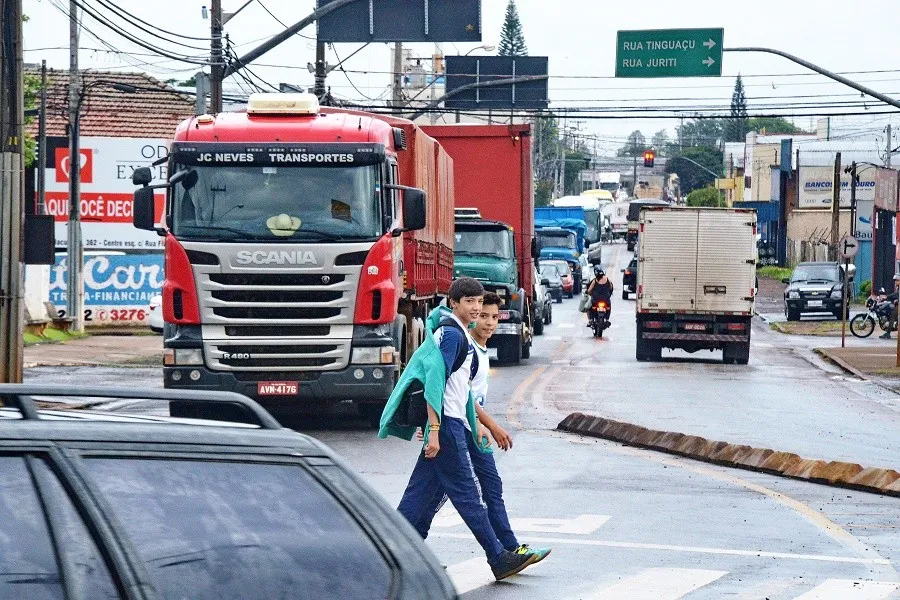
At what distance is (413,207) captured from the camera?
55.7ft

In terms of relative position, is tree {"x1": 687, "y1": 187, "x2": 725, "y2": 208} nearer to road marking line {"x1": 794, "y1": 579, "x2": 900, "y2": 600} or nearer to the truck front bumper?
the truck front bumper

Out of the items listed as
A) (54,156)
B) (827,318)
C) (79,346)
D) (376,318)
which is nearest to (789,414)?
(376,318)

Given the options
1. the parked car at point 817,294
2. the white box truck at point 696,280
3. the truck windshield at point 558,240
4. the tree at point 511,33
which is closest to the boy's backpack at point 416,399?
the white box truck at point 696,280

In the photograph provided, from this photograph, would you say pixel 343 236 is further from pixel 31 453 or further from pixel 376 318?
pixel 31 453

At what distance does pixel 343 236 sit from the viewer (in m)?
16.7

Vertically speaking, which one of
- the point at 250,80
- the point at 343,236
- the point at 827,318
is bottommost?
the point at 827,318

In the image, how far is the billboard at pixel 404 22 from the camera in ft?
118

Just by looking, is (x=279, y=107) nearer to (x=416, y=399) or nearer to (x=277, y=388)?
(x=277, y=388)

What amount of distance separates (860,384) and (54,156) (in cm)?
2361

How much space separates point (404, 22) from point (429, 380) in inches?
1108

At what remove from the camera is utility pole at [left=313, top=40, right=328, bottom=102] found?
36.9 metres

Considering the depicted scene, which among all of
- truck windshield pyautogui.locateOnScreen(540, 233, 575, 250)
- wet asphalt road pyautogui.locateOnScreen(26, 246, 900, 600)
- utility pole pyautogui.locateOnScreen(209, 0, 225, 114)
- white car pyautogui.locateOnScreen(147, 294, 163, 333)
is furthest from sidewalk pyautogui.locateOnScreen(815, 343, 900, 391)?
truck windshield pyautogui.locateOnScreen(540, 233, 575, 250)

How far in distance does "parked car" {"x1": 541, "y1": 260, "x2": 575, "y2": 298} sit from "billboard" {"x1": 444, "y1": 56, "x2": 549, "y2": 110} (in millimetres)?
11955

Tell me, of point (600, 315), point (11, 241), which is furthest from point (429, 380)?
point (600, 315)
